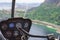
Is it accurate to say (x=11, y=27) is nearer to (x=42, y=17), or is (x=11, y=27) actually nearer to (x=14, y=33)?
(x=14, y=33)

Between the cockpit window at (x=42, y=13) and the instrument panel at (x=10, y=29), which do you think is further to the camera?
the cockpit window at (x=42, y=13)

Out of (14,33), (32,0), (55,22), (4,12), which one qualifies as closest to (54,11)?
(55,22)

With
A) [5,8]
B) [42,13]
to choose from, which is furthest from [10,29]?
[42,13]

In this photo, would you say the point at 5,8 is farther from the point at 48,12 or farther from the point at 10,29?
the point at 10,29

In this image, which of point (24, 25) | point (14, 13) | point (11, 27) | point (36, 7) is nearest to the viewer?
point (11, 27)

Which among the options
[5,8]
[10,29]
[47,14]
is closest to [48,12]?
[47,14]

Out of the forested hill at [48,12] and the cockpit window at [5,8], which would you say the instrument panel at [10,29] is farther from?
the forested hill at [48,12]

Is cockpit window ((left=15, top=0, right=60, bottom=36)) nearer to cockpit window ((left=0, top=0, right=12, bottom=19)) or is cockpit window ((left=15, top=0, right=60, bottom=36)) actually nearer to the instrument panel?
cockpit window ((left=0, top=0, right=12, bottom=19))

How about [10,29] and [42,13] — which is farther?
Answer: [42,13]

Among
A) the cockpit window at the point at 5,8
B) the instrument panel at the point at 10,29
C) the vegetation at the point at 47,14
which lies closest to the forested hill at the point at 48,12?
the vegetation at the point at 47,14
